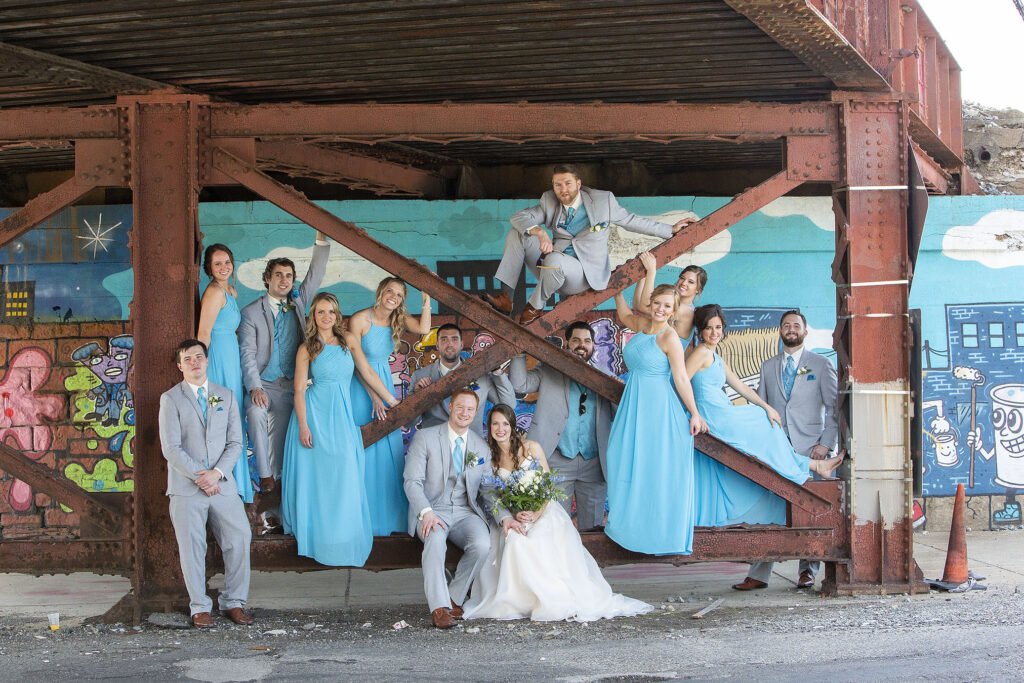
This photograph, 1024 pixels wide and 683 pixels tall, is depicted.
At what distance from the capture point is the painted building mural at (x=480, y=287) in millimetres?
10477

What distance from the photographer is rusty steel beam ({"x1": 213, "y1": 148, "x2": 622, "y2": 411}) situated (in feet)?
24.2

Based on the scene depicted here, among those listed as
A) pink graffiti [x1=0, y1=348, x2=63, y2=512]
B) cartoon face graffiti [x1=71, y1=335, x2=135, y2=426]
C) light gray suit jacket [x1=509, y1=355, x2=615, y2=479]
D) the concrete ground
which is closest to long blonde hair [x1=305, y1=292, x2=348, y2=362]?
light gray suit jacket [x1=509, y1=355, x2=615, y2=479]

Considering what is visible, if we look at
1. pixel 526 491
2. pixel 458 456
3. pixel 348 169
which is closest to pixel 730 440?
pixel 526 491

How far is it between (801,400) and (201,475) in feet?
15.3

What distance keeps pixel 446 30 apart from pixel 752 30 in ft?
6.54

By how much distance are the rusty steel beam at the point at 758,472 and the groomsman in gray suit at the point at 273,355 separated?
3.06 metres

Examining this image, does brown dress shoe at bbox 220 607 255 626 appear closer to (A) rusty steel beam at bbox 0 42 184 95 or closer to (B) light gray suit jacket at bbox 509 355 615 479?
(B) light gray suit jacket at bbox 509 355 615 479

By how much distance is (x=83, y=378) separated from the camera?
34.6ft

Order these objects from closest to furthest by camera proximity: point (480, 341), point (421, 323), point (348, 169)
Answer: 1. point (421, 323)
2. point (348, 169)
3. point (480, 341)

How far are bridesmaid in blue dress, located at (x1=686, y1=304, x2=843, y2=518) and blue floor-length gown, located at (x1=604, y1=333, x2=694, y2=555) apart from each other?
28 centimetres

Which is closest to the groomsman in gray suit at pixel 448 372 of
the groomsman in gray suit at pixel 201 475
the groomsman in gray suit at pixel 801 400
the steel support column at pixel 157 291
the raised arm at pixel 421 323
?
the raised arm at pixel 421 323

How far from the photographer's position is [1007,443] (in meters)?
10.6

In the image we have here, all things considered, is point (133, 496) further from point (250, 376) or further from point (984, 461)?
point (984, 461)

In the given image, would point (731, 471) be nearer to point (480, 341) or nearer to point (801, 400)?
point (801, 400)
